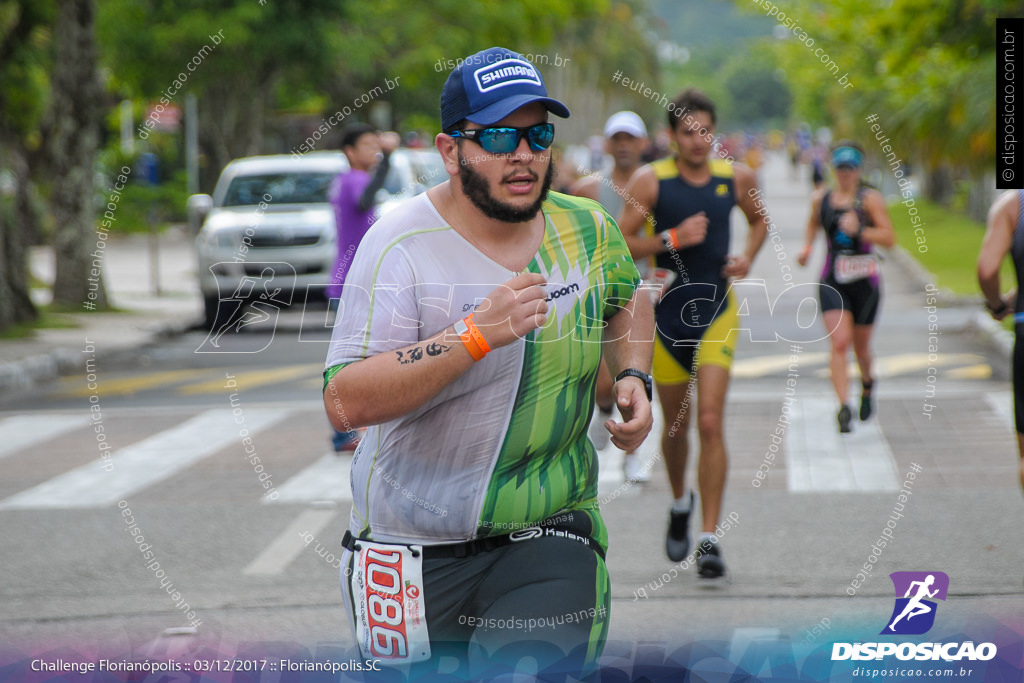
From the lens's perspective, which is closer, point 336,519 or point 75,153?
point 336,519

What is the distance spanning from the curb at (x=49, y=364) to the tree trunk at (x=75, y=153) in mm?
1950

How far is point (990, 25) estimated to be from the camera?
1566 centimetres

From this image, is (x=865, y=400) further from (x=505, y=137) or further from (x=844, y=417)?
(x=505, y=137)

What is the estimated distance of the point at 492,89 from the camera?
2.96 meters

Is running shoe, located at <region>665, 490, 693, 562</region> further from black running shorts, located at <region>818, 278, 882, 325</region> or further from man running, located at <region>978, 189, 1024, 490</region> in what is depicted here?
black running shorts, located at <region>818, 278, 882, 325</region>

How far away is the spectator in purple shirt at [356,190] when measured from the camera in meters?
8.65

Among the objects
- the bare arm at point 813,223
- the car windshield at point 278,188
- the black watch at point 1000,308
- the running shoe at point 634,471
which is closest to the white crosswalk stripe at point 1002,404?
the bare arm at point 813,223

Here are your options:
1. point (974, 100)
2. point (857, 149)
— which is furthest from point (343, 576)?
point (974, 100)

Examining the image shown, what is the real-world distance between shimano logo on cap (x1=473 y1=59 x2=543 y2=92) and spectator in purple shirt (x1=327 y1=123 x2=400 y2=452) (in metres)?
5.67

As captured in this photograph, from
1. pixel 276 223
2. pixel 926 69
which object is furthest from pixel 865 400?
pixel 926 69

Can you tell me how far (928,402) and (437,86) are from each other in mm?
31256

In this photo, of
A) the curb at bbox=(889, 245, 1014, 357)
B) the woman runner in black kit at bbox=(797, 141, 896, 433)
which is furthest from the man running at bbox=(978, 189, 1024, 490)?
the woman runner in black kit at bbox=(797, 141, 896, 433)

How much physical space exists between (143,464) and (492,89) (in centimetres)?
650

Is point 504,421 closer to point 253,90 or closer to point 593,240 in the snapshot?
point 593,240
